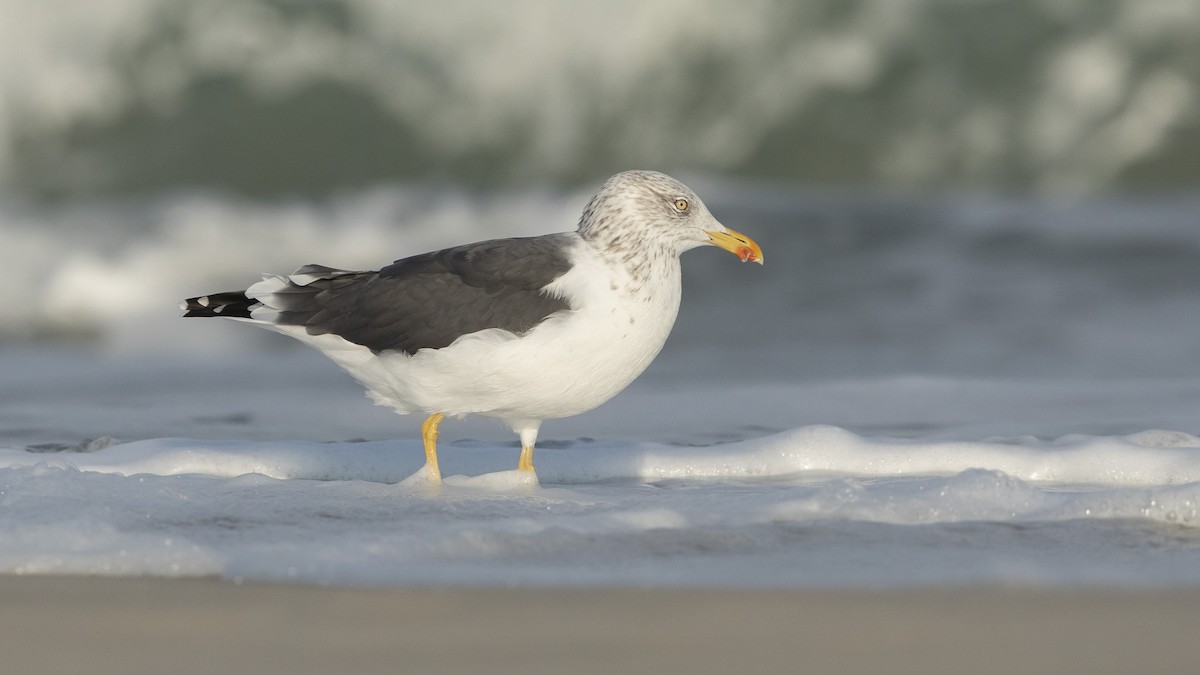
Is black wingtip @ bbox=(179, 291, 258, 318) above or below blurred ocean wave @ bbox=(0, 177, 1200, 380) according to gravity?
below

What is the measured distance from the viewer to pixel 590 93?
47.8ft

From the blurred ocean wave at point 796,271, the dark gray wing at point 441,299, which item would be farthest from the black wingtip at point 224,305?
the blurred ocean wave at point 796,271

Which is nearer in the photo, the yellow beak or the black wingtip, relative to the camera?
the yellow beak

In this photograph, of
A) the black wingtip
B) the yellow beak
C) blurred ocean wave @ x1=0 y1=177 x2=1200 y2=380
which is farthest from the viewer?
blurred ocean wave @ x1=0 y1=177 x2=1200 y2=380

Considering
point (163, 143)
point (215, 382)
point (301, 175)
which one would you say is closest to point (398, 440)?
point (215, 382)

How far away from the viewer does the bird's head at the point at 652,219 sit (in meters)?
4.96

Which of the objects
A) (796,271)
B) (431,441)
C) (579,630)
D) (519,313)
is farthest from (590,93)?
(579,630)

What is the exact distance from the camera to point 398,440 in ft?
20.3

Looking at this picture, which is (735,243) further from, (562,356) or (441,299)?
(441,299)

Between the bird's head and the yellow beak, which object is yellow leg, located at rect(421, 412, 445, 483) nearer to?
the bird's head

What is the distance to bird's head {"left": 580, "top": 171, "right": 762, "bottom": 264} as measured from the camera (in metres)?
4.96

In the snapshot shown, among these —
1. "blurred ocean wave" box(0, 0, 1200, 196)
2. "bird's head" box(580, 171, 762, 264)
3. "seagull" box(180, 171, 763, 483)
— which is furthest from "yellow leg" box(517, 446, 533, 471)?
"blurred ocean wave" box(0, 0, 1200, 196)

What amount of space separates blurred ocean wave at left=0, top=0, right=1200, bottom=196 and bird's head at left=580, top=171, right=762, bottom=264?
886cm

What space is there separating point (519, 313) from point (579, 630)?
1737 millimetres
